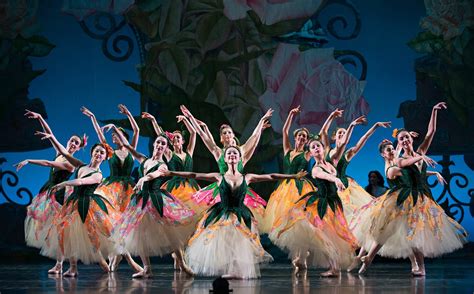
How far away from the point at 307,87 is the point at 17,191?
4266mm

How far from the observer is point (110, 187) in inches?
350

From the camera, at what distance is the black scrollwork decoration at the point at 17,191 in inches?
448

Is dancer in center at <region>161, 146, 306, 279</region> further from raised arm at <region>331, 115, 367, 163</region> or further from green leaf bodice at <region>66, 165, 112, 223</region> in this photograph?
raised arm at <region>331, 115, 367, 163</region>

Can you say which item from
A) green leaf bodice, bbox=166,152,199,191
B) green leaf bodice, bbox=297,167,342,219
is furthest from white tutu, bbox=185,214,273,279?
green leaf bodice, bbox=166,152,199,191

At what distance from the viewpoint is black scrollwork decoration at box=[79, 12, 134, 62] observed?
1148 centimetres

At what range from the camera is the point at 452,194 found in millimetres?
11242

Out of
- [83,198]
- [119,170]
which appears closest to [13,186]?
[119,170]

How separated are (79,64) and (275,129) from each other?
2.89 metres

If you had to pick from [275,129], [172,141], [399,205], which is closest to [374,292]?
[399,205]

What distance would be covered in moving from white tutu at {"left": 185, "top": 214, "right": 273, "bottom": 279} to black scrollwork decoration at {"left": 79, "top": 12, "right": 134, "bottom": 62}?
5.22 meters

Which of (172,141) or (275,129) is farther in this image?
(275,129)

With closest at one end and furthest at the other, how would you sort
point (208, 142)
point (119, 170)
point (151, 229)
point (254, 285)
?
point (254, 285), point (151, 229), point (208, 142), point (119, 170)

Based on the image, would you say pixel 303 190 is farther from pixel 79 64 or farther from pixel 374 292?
pixel 79 64

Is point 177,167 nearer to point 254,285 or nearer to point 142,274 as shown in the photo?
point 142,274
